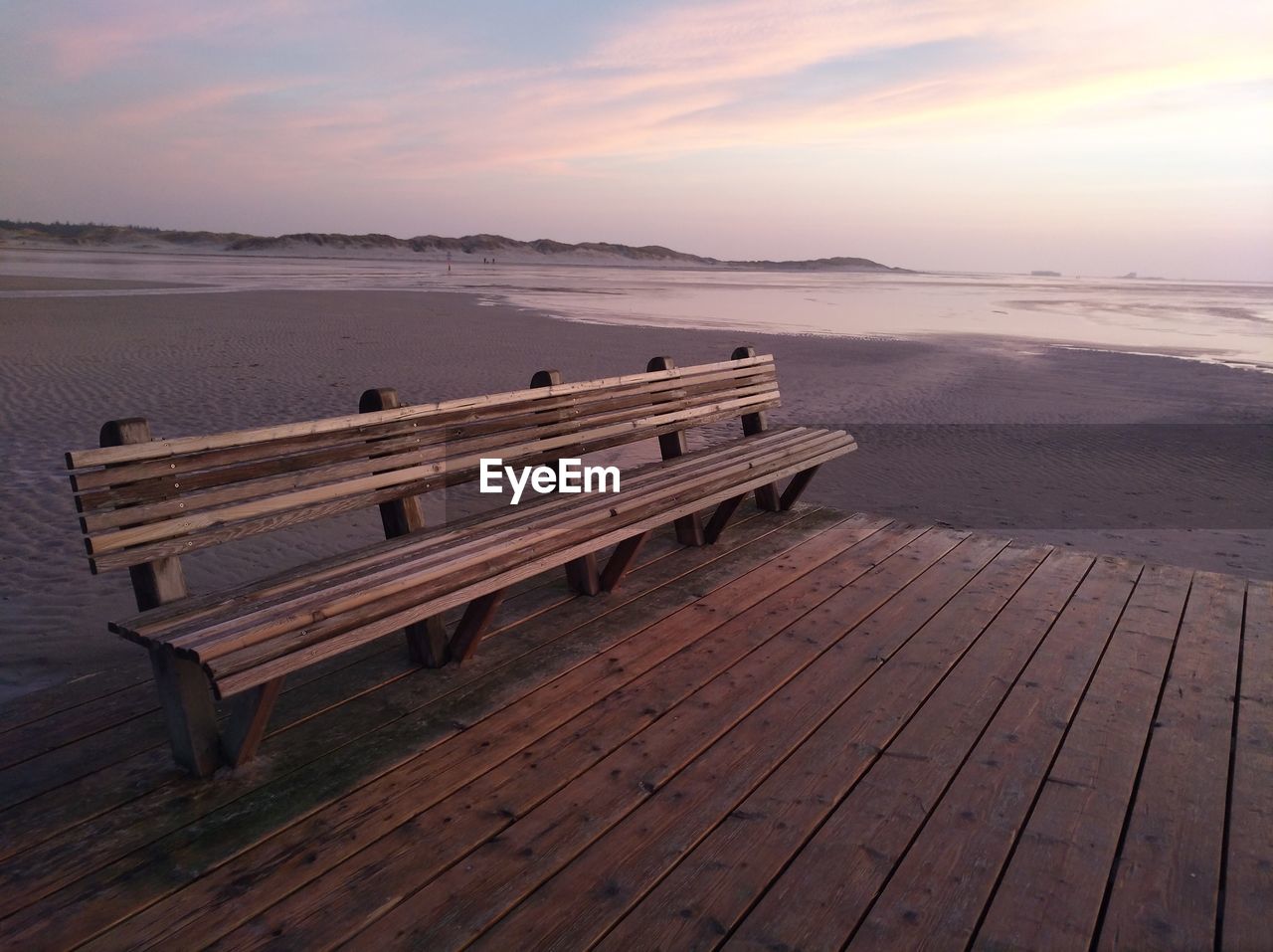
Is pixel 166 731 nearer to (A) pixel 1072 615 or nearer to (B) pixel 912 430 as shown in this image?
(A) pixel 1072 615

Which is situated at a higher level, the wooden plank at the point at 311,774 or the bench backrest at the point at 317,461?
the bench backrest at the point at 317,461

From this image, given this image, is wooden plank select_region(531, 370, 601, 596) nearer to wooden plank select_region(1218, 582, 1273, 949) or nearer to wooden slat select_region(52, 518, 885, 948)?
wooden slat select_region(52, 518, 885, 948)

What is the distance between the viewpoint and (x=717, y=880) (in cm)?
219

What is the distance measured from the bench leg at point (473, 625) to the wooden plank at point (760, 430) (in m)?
2.32

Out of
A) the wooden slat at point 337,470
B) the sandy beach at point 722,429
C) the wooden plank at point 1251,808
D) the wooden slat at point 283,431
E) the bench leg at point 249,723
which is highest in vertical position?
the wooden slat at point 283,431

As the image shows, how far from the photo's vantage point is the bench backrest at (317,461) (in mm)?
2588

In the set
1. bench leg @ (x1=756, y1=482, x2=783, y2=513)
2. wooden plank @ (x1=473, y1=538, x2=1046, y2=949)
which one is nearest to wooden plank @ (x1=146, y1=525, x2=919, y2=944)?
wooden plank @ (x1=473, y1=538, x2=1046, y2=949)

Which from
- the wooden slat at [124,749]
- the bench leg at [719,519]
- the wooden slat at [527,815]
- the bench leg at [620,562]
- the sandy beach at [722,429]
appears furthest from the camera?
the sandy beach at [722,429]

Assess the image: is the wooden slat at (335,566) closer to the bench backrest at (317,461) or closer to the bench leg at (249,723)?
the bench backrest at (317,461)

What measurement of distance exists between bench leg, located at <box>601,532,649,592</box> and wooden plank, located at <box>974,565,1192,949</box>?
179 cm

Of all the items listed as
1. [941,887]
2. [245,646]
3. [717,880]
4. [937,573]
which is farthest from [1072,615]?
[245,646]

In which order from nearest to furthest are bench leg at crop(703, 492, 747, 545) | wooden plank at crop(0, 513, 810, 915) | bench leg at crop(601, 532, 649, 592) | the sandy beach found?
wooden plank at crop(0, 513, 810, 915)
bench leg at crop(601, 532, 649, 592)
bench leg at crop(703, 492, 747, 545)
the sandy beach

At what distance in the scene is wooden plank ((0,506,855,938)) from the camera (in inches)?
82.7

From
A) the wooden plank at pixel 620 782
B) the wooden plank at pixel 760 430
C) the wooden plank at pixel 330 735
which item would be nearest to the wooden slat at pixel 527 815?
the wooden plank at pixel 620 782
